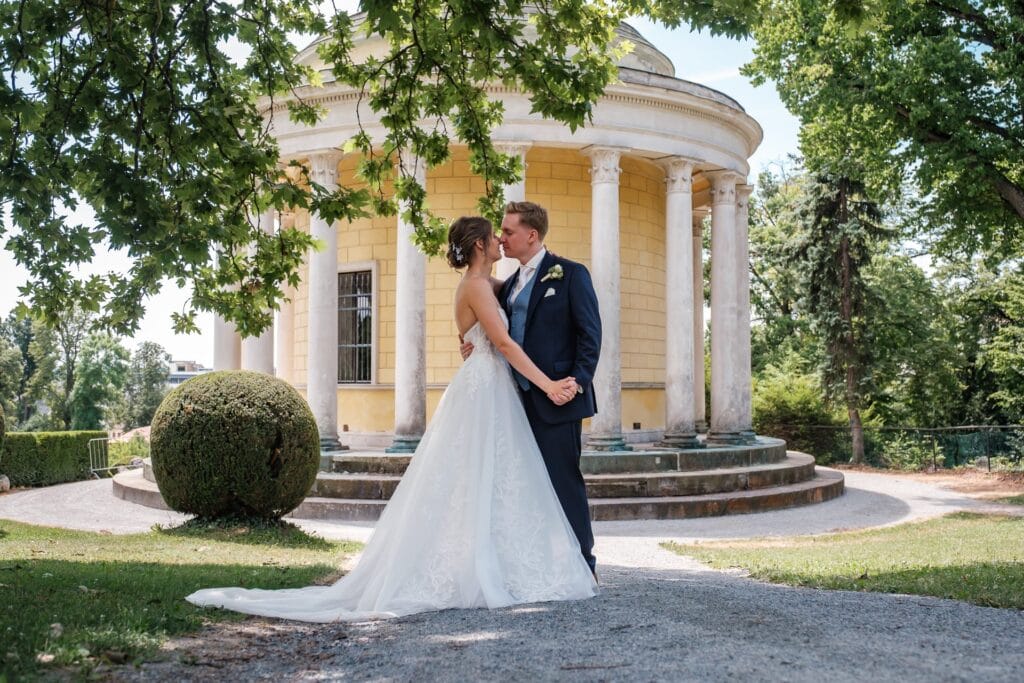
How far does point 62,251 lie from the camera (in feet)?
30.6

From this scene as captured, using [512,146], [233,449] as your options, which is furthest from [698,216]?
[233,449]

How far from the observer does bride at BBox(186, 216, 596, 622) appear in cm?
599

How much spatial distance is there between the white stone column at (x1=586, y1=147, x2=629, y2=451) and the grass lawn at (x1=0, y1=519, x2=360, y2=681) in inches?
294

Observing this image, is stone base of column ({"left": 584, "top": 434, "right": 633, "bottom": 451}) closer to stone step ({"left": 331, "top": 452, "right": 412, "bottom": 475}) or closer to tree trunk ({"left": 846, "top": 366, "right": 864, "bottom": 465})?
stone step ({"left": 331, "top": 452, "right": 412, "bottom": 475})

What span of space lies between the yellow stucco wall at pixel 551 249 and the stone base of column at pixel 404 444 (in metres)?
2.42

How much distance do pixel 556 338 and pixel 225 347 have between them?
1612 centimetres

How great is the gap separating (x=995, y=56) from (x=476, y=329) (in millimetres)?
17506

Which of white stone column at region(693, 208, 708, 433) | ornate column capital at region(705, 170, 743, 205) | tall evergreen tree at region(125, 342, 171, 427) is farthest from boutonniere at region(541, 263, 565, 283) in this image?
tall evergreen tree at region(125, 342, 171, 427)

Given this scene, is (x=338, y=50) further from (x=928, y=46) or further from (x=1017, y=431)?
(x=1017, y=431)

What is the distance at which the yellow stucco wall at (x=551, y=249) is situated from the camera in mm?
19672

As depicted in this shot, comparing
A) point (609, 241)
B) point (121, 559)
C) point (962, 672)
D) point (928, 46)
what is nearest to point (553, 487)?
Result: point (962, 672)

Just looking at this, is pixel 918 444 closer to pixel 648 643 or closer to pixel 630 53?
pixel 630 53

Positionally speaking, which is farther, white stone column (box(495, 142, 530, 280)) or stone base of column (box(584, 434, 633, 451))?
stone base of column (box(584, 434, 633, 451))

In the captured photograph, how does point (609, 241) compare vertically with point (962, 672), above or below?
above
